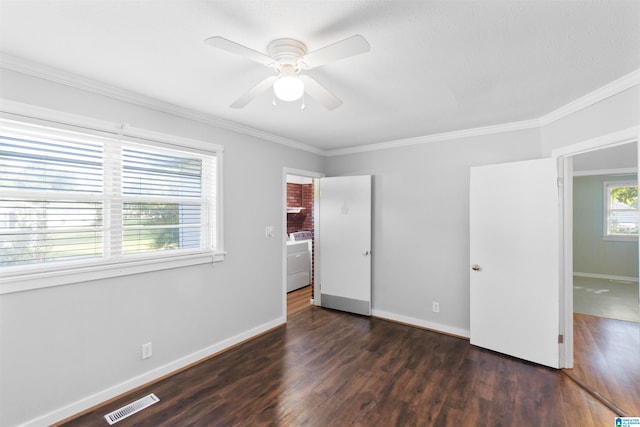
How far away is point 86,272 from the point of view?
2229 mm

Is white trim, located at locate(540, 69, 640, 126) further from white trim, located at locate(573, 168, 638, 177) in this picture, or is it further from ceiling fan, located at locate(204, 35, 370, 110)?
white trim, located at locate(573, 168, 638, 177)

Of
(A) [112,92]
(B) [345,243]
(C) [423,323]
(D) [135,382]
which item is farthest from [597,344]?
(A) [112,92]

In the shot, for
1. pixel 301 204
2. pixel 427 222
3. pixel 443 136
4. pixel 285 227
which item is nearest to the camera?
pixel 443 136

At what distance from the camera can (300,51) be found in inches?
67.3

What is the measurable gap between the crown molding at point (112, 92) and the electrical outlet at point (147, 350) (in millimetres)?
2072

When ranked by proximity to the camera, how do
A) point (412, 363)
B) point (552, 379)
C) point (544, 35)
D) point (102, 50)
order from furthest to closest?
point (412, 363) < point (552, 379) < point (102, 50) < point (544, 35)

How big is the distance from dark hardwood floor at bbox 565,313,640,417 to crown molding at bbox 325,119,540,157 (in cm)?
242

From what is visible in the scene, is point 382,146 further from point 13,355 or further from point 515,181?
point 13,355

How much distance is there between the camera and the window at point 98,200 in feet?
6.47

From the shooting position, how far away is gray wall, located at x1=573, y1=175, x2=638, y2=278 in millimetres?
5953

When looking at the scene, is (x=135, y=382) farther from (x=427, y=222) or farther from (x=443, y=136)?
(x=443, y=136)

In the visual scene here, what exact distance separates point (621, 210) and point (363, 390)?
270 inches

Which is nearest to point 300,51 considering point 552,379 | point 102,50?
point 102,50

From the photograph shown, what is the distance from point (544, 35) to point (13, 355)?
375 centimetres
